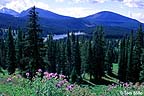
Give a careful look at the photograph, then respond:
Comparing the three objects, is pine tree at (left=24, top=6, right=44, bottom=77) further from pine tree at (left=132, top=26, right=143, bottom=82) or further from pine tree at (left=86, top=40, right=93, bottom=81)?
pine tree at (left=86, top=40, right=93, bottom=81)

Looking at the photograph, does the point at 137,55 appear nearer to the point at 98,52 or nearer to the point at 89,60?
the point at 98,52

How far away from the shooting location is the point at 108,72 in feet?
319

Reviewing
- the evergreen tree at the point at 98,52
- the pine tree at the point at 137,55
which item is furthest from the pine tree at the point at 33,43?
the evergreen tree at the point at 98,52

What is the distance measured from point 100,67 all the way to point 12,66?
21589mm

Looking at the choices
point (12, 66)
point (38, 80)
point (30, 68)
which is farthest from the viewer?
point (12, 66)

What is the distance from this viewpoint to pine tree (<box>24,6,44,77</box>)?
1594 inches

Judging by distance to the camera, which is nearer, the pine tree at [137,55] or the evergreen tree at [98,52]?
the pine tree at [137,55]

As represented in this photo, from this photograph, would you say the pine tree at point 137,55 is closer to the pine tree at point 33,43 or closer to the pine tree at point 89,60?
the pine tree at point 89,60

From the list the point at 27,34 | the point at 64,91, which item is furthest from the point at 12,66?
the point at 64,91

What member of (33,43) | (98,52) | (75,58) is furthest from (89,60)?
(33,43)

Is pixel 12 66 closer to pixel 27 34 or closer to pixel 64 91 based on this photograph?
pixel 27 34

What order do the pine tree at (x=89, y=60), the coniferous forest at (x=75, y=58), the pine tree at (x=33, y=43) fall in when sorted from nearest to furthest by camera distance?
the pine tree at (x=33, y=43) < the coniferous forest at (x=75, y=58) < the pine tree at (x=89, y=60)

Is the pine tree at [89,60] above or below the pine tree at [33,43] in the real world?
below

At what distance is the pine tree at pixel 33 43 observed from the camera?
40.5 meters
